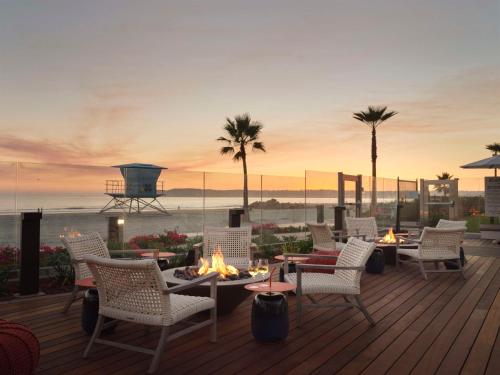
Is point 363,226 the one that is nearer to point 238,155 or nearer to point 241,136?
point 241,136

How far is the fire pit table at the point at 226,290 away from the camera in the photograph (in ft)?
13.8

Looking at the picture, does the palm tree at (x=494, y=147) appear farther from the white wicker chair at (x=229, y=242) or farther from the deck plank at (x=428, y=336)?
the white wicker chair at (x=229, y=242)

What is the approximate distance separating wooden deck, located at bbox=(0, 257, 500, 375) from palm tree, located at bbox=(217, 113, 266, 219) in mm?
16497

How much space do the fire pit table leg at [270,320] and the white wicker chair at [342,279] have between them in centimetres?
48

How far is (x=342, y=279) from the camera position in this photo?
456 cm

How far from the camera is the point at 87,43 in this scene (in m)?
9.82

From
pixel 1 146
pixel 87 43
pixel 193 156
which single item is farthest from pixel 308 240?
pixel 1 146

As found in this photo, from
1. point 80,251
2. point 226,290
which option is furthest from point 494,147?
point 80,251

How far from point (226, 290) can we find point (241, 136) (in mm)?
17543

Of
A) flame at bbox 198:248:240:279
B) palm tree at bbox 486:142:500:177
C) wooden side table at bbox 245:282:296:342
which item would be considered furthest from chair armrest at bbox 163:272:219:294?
palm tree at bbox 486:142:500:177

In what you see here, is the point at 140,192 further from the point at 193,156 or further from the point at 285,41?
the point at 193,156

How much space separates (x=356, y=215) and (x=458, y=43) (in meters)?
5.44

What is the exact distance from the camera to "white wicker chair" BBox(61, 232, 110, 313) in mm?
4438

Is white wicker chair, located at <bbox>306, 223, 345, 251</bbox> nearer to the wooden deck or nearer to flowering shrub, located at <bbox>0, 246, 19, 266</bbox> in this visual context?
the wooden deck
